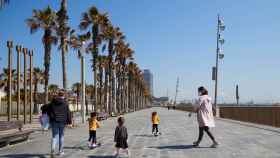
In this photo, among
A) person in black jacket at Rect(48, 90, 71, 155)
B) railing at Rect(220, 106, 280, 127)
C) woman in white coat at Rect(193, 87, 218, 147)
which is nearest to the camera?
person in black jacket at Rect(48, 90, 71, 155)

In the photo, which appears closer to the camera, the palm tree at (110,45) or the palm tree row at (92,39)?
the palm tree row at (92,39)

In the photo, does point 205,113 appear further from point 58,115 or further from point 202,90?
point 58,115

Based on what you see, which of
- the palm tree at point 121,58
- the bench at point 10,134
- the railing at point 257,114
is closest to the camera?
the bench at point 10,134

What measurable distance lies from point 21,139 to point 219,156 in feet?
27.3

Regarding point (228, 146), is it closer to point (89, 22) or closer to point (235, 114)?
point (235, 114)

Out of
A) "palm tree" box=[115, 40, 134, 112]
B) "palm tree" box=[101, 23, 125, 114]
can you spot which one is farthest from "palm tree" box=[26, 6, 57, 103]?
"palm tree" box=[115, 40, 134, 112]

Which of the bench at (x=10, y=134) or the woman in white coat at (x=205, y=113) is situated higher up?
the woman in white coat at (x=205, y=113)

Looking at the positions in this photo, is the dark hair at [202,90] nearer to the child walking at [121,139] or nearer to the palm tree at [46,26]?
the child walking at [121,139]

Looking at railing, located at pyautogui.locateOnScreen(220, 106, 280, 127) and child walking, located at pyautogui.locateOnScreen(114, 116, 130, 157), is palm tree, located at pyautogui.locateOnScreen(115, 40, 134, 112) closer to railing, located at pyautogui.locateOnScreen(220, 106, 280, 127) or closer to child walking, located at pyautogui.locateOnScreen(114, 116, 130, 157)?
railing, located at pyautogui.locateOnScreen(220, 106, 280, 127)

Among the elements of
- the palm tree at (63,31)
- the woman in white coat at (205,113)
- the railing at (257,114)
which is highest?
the palm tree at (63,31)

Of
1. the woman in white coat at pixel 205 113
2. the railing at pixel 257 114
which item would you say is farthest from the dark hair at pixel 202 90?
the railing at pixel 257 114

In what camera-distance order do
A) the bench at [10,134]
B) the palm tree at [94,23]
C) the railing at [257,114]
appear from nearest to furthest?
the bench at [10,134], the railing at [257,114], the palm tree at [94,23]

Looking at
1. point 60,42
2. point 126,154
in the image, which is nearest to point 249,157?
point 126,154

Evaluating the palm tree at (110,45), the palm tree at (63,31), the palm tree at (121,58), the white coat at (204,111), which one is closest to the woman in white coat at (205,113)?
the white coat at (204,111)
